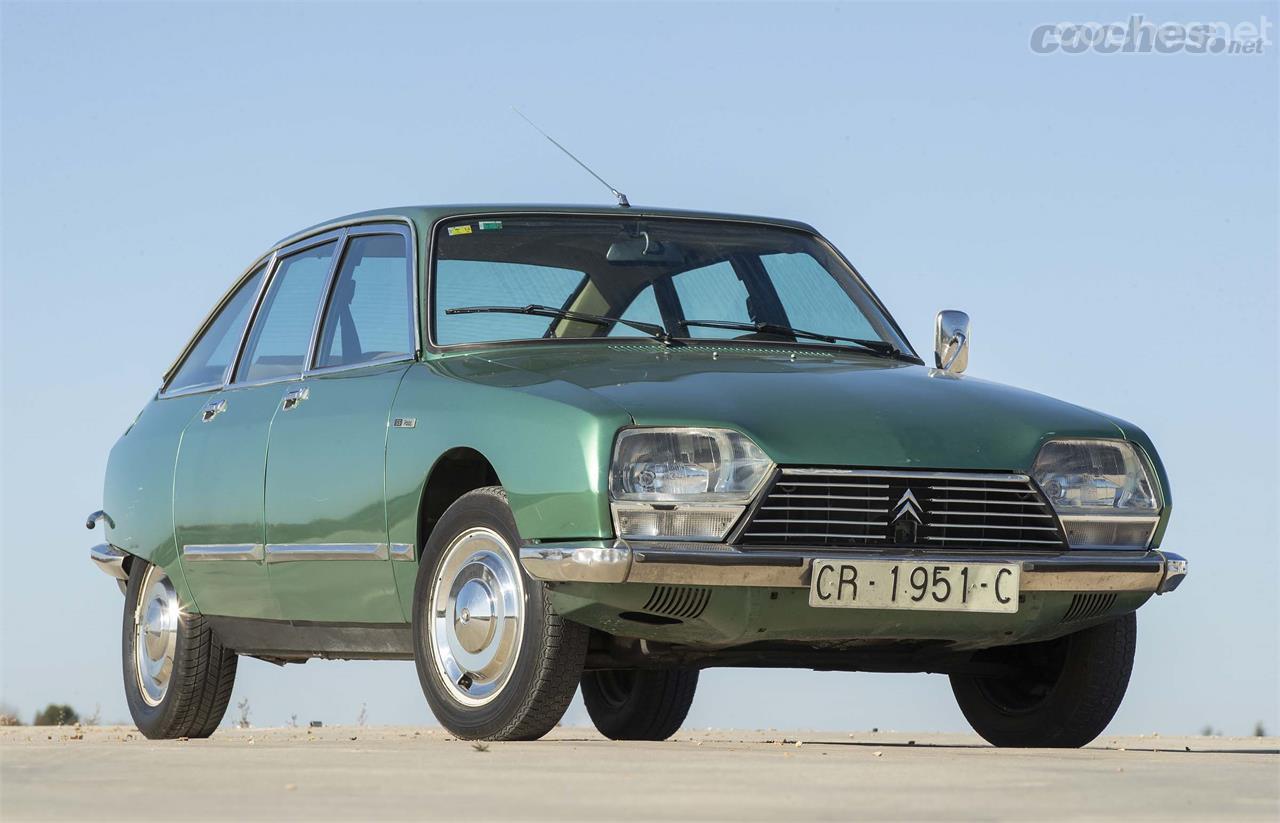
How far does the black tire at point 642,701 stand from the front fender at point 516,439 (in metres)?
2.45

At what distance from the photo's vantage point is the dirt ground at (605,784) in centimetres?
477

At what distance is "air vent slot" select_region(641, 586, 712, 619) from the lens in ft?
22.7

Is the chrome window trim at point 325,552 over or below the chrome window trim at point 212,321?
below

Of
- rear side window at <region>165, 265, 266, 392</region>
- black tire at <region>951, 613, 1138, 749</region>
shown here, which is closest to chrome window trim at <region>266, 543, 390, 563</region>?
rear side window at <region>165, 265, 266, 392</region>

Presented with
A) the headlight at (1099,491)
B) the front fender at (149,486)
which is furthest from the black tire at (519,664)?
the front fender at (149,486)

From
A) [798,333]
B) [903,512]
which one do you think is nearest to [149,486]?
[798,333]

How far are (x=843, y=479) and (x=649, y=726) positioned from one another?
334cm

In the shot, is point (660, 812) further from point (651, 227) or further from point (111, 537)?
point (111, 537)

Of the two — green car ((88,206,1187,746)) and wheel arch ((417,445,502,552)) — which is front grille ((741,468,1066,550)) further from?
wheel arch ((417,445,502,552))

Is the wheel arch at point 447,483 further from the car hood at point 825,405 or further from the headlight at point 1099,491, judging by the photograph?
the headlight at point 1099,491

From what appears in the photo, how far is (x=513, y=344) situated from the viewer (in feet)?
26.9

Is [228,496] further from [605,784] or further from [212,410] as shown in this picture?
[605,784]

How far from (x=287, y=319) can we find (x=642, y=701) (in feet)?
7.83

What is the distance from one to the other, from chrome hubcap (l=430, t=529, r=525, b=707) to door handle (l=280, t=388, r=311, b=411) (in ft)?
4.90
